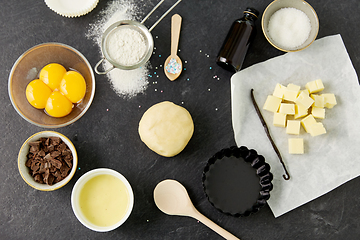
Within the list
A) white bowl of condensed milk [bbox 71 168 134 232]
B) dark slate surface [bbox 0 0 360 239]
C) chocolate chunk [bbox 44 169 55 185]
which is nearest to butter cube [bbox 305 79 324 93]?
dark slate surface [bbox 0 0 360 239]

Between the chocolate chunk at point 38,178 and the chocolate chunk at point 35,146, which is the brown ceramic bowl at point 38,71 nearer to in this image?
the chocolate chunk at point 35,146

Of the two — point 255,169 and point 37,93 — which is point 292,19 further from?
point 37,93

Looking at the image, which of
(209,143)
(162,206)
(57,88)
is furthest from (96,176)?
(209,143)

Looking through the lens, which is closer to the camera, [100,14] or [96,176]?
[96,176]

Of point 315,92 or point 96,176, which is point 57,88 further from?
point 315,92

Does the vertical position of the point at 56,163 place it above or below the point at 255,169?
below

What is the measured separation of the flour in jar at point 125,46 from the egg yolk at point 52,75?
285 millimetres

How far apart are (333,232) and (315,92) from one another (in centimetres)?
78

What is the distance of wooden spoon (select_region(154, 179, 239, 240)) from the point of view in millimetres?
1388

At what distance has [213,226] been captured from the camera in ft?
4.55

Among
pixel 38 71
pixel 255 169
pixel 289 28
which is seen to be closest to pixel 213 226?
pixel 255 169

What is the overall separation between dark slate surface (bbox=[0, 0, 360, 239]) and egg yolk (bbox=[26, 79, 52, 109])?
178mm

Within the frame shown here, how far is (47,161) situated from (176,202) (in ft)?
2.29

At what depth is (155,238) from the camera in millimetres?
1424
